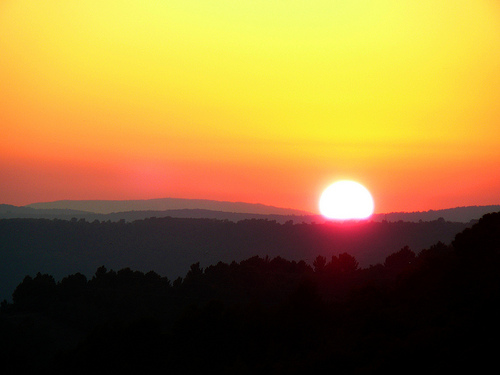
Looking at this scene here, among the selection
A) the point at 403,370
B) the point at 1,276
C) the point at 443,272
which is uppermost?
→ the point at 443,272

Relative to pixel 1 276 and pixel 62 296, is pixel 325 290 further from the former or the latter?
pixel 1 276

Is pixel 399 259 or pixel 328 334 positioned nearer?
pixel 328 334

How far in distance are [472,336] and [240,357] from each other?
39.1 ft

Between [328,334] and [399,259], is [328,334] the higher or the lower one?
the lower one

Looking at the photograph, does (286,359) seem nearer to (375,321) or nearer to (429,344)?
(375,321)

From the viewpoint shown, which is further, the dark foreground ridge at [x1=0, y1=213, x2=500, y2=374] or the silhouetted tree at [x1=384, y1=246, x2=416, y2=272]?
the silhouetted tree at [x1=384, y1=246, x2=416, y2=272]

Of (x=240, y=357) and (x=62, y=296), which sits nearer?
(x=240, y=357)

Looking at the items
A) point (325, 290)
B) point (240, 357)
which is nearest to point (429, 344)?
point (240, 357)

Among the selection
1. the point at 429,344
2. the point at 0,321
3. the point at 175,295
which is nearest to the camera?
the point at 429,344

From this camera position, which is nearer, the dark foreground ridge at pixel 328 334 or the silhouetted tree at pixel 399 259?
the dark foreground ridge at pixel 328 334

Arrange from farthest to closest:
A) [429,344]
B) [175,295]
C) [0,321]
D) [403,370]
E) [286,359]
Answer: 1. [175,295]
2. [0,321]
3. [286,359]
4. [429,344]
5. [403,370]

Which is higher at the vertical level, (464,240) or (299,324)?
(464,240)

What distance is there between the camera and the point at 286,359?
29688 mm

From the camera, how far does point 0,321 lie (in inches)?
2149
